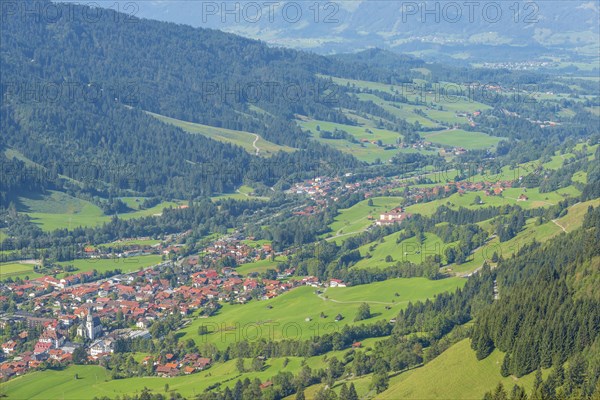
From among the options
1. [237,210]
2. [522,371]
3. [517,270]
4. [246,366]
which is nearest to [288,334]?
[246,366]

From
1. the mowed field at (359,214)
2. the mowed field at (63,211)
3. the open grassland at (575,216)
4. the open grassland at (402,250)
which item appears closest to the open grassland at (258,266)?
the open grassland at (402,250)

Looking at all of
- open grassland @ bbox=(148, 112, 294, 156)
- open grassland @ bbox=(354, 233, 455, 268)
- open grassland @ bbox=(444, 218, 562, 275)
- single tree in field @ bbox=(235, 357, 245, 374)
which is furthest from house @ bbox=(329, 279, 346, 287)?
open grassland @ bbox=(148, 112, 294, 156)

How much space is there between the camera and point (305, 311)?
90688mm

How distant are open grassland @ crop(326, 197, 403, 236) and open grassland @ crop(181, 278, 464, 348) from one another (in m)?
30.9

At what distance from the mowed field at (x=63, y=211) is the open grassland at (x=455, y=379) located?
257 ft

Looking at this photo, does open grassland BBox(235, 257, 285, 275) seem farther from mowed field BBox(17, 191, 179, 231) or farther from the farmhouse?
mowed field BBox(17, 191, 179, 231)

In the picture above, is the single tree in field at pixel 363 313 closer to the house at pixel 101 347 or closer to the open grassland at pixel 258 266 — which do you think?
the house at pixel 101 347

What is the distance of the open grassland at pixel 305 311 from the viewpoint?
8506 centimetres

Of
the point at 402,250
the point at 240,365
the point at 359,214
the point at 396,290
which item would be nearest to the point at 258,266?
the point at 402,250

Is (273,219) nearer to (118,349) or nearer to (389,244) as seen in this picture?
(389,244)

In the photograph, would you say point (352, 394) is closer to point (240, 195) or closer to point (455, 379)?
point (455, 379)

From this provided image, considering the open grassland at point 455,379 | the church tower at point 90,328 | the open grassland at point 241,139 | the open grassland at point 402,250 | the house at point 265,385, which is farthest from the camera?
the open grassland at point 241,139

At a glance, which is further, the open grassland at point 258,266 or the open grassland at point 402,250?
the open grassland at point 258,266

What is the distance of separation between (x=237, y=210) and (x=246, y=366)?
231ft
